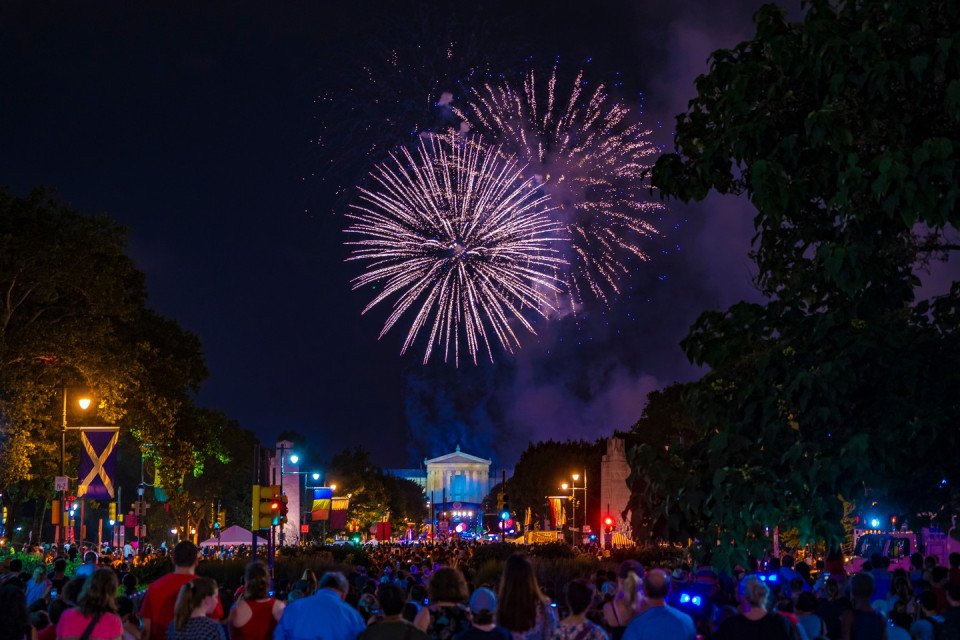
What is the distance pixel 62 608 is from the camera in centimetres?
1222

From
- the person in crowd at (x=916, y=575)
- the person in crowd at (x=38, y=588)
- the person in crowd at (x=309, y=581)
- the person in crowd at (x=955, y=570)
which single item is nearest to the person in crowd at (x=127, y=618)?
the person in crowd at (x=309, y=581)

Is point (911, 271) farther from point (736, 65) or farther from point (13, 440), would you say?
point (13, 440)

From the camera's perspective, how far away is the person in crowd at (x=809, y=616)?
11227 millimetres

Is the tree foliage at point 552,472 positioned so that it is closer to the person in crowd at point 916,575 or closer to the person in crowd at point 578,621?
the person in crowd at point 916,575

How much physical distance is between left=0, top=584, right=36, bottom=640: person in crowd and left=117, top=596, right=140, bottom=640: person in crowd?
2.79ft

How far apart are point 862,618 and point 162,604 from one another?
6.61 meters

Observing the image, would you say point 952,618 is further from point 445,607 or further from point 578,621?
point 445,607

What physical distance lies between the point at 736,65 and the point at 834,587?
5.66m

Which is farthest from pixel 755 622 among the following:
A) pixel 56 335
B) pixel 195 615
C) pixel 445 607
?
pixel 56 335

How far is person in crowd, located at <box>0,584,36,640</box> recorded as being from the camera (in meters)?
11.8

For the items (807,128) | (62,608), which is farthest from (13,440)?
(807,128)

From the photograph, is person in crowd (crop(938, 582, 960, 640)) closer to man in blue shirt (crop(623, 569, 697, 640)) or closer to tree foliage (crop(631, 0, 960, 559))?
tree foliage (crop(631, 0, 960, 559))

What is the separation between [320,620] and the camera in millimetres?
9617

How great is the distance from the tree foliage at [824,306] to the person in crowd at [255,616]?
3684 mm
